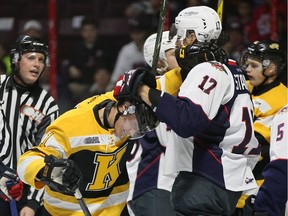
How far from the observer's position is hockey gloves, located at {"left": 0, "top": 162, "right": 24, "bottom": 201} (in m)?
4.32

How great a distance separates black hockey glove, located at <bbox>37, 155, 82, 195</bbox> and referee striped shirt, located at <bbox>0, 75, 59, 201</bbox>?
1117 millimetres

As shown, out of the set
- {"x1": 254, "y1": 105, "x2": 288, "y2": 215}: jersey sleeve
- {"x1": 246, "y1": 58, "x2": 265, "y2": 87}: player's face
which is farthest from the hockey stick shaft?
{"x1": 246, "y1": 58, "x2": 265, "y2": 87}: player's face

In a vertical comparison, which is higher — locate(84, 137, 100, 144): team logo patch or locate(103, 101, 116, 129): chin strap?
locate(103, 101, 116, 129): chin strap

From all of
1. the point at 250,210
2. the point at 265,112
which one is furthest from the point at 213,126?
the point at 265,112

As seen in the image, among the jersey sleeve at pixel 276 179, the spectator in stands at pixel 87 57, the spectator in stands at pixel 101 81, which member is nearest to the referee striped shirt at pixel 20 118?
the jersey sleeve at pixel 276 179

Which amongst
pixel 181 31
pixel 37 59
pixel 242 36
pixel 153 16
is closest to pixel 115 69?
pixel 153 16

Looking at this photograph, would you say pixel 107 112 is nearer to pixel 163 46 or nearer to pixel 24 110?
pixel 24 110

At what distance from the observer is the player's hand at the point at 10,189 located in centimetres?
432

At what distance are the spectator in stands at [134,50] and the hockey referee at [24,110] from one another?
10.2 ft

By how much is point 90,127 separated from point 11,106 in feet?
3.26

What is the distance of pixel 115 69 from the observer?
26.4 ft

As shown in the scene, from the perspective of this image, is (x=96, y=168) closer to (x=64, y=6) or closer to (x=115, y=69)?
(x=115, y=69)

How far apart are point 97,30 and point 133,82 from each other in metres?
4.75

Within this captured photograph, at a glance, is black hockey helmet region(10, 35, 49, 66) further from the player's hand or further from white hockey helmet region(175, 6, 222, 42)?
white hockey helmet region(175, 6, 222, 42)
